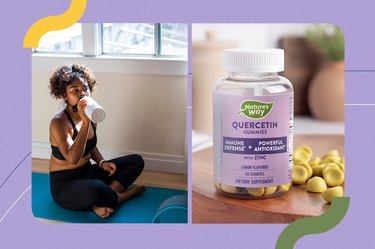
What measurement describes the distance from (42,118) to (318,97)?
641 millimetres

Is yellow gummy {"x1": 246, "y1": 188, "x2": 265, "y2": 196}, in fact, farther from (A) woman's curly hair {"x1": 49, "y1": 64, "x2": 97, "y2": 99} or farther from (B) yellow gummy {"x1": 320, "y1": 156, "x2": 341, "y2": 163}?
(A) woman's curly hair {"x1": 49, "y1": 64, "x2": 97, "y2": 99}

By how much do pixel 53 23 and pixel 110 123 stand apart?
0.74ft

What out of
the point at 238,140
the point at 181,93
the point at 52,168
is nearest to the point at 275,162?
the point at 238,140

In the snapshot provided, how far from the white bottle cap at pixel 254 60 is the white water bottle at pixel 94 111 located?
27 centimetres

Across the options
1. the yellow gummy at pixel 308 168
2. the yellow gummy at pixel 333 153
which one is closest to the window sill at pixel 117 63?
the yellow gummy at pixel 308 168

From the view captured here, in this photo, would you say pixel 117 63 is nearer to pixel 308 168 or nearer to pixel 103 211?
pixel 103 211

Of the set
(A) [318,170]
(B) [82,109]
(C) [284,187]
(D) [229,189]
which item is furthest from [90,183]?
(A) [318,170]

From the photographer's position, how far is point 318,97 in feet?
4.98

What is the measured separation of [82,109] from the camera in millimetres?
1291

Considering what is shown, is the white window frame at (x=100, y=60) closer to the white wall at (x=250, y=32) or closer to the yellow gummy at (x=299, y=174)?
the white wall at (x=250, y=32)

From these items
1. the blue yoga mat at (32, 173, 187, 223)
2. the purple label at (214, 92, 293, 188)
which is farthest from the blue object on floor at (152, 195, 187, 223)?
the purple label at (214, 92, 293, 188)

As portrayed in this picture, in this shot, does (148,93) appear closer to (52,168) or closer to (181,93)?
(181,93)

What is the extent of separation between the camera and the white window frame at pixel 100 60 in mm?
1283

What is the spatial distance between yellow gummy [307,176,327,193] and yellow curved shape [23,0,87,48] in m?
0.58
